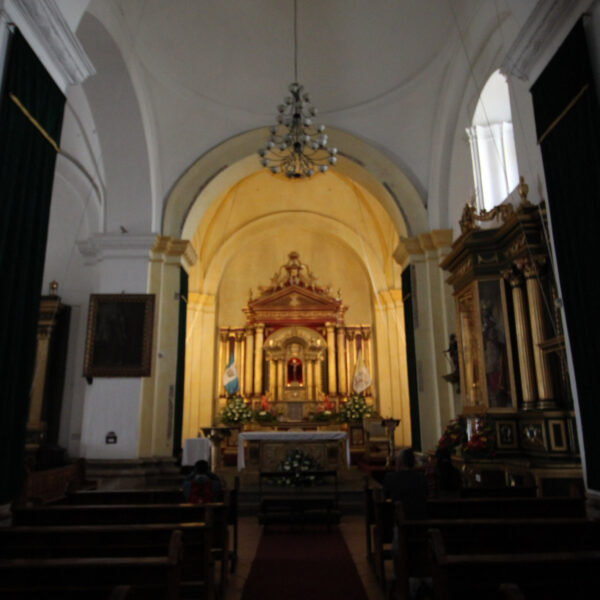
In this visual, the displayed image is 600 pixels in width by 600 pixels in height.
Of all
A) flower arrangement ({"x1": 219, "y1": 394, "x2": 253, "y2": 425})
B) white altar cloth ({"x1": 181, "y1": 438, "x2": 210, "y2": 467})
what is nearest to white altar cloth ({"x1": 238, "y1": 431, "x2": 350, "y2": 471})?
white altar cloth ({"x1": 181, "y1": 438, "x2": 210, "y2": 467})

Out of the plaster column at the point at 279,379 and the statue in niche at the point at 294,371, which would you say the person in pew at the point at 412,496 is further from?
the statue in niche at the point at 294,371

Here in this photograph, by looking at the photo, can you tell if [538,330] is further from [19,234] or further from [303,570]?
[19,234]

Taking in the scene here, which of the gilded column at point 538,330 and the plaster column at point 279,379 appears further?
the plaster column at point 279,379

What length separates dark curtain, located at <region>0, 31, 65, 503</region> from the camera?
3.76 m

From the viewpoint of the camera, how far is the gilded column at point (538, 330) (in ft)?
19.7

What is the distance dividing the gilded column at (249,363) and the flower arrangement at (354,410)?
2625 millimetres

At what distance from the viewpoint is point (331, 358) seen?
1439 cm

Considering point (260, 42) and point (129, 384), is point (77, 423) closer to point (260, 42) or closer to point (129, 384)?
point (129, 384)

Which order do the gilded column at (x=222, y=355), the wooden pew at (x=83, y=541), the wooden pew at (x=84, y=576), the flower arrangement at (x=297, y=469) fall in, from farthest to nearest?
the gilded column at (x=222, y=355), the flower arrangement at (x=297, y=469), the wooden pew at (x=83, y=541), the wooden pew at (x=84, y=576)

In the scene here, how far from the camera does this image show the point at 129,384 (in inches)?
326

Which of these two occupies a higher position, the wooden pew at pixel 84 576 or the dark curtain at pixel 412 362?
the dark curtain at pixel 412 362

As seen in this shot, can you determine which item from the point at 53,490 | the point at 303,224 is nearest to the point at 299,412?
the point at 303,224

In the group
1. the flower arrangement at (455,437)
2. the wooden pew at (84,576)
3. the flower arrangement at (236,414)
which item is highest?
the flower arrangement at (236,414)

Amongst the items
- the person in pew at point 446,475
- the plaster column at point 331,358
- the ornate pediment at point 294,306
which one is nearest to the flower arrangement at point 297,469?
the person in pew at point 446,475
